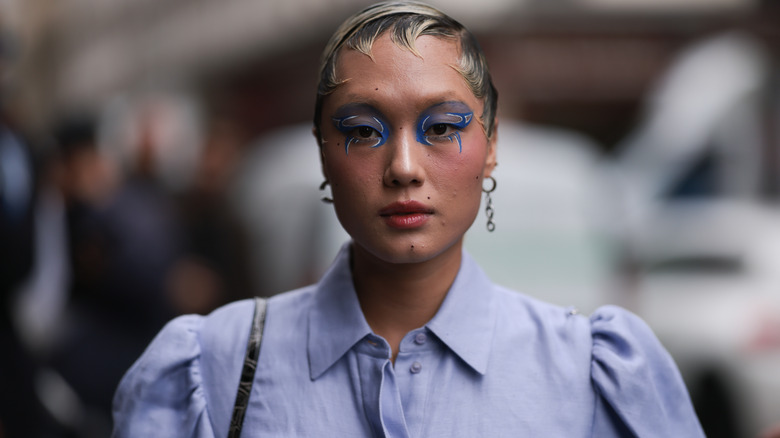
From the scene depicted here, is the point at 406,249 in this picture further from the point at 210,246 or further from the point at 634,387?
the point at 210,246

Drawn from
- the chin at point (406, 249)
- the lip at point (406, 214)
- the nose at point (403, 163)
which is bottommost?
the chin at point (406, 249)

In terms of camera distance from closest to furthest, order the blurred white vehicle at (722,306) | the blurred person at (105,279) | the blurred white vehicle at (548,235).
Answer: the blurred person at (105,279)
the blurred white vehicle at (548,235)
the blurred white vehicle at (722,306)

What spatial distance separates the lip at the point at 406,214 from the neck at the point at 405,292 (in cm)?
16

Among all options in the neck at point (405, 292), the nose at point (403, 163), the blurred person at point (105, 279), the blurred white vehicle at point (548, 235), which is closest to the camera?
the nose at point (403, 163)

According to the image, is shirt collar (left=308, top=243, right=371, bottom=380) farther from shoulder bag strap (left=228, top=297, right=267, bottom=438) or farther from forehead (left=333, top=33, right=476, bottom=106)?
forehead (left=333, top=33, right=476, bottom=106)

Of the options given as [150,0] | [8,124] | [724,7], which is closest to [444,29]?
[8,124]

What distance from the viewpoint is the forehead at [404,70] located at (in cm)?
220

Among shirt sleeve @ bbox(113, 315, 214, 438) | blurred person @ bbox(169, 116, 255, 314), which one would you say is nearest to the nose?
shirt sleeve @ bbox(113, 315, 214, 438)

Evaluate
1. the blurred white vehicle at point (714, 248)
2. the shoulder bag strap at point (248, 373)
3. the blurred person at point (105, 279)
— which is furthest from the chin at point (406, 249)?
the blurred white vehicle at point (714, 248)

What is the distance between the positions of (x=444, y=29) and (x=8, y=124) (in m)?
2.87

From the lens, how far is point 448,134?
2.25 m

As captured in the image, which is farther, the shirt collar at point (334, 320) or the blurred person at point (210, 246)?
the blurred person at point (210, 246)

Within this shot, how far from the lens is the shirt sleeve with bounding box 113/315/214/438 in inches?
89.4

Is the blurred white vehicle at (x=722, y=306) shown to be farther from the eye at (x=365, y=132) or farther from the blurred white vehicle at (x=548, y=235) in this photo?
the eye at (x=365, y=132)
